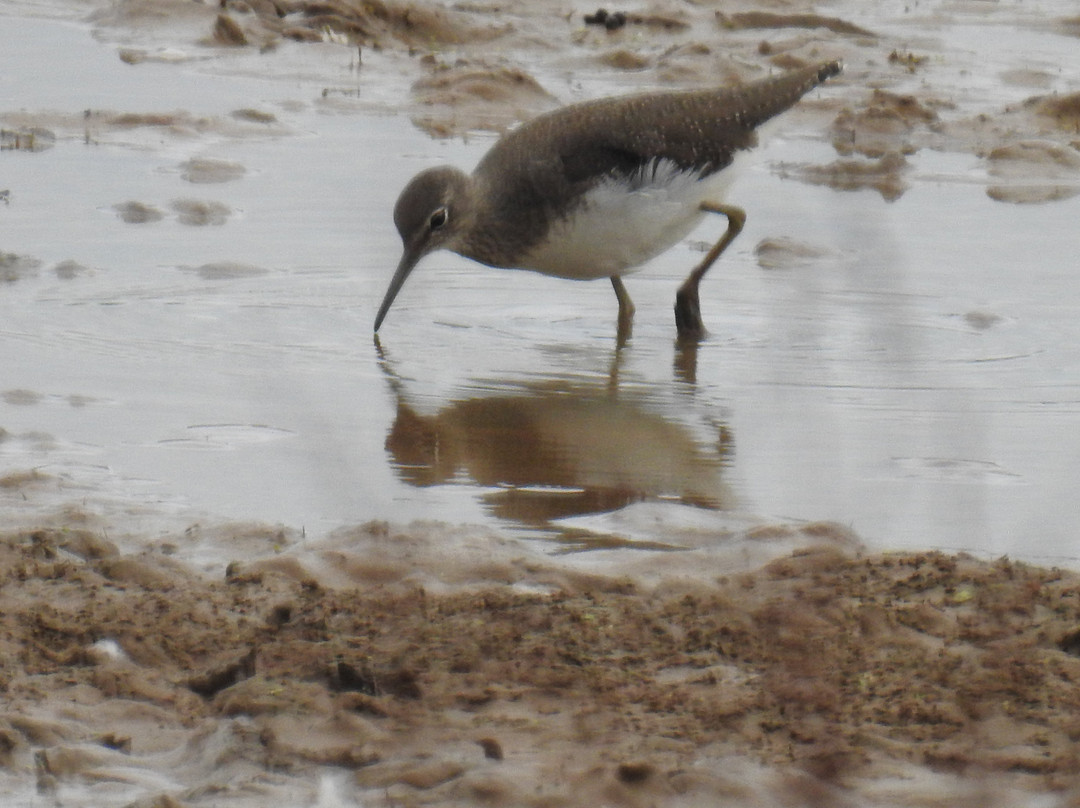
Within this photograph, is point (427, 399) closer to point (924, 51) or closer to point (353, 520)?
point (353, 520)

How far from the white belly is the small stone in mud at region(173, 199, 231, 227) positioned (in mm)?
1971

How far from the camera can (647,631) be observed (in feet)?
12.8

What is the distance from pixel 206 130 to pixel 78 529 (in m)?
5.86

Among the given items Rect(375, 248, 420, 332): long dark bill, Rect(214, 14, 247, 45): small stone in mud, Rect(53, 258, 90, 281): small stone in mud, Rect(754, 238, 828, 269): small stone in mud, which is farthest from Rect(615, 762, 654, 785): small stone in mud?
Rect(214, 14, 247, 45): small stone in mud

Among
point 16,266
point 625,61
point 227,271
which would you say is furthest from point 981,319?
point 625,61

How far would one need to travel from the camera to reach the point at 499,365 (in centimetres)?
651

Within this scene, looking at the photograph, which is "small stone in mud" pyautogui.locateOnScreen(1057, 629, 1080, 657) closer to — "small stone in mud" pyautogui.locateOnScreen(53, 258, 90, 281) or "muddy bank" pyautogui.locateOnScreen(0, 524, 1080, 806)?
"muddy bank" pyautogui.locateOnScreen(0, 524, 1080, 806)

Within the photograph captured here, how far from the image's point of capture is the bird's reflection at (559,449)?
5.15 meters

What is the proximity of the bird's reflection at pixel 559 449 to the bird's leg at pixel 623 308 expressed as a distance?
834mm

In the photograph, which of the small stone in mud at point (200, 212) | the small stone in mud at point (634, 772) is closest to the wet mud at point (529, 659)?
the small stone in mud at point (634, 772)

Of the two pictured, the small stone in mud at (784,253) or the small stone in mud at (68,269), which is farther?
the small stone in mud at (784,253)

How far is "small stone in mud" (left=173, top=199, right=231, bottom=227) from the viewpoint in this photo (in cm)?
823

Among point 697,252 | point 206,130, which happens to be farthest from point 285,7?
point 697,252

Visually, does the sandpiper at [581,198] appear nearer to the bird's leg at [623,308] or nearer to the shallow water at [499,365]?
the bird's leg at [623,308]
